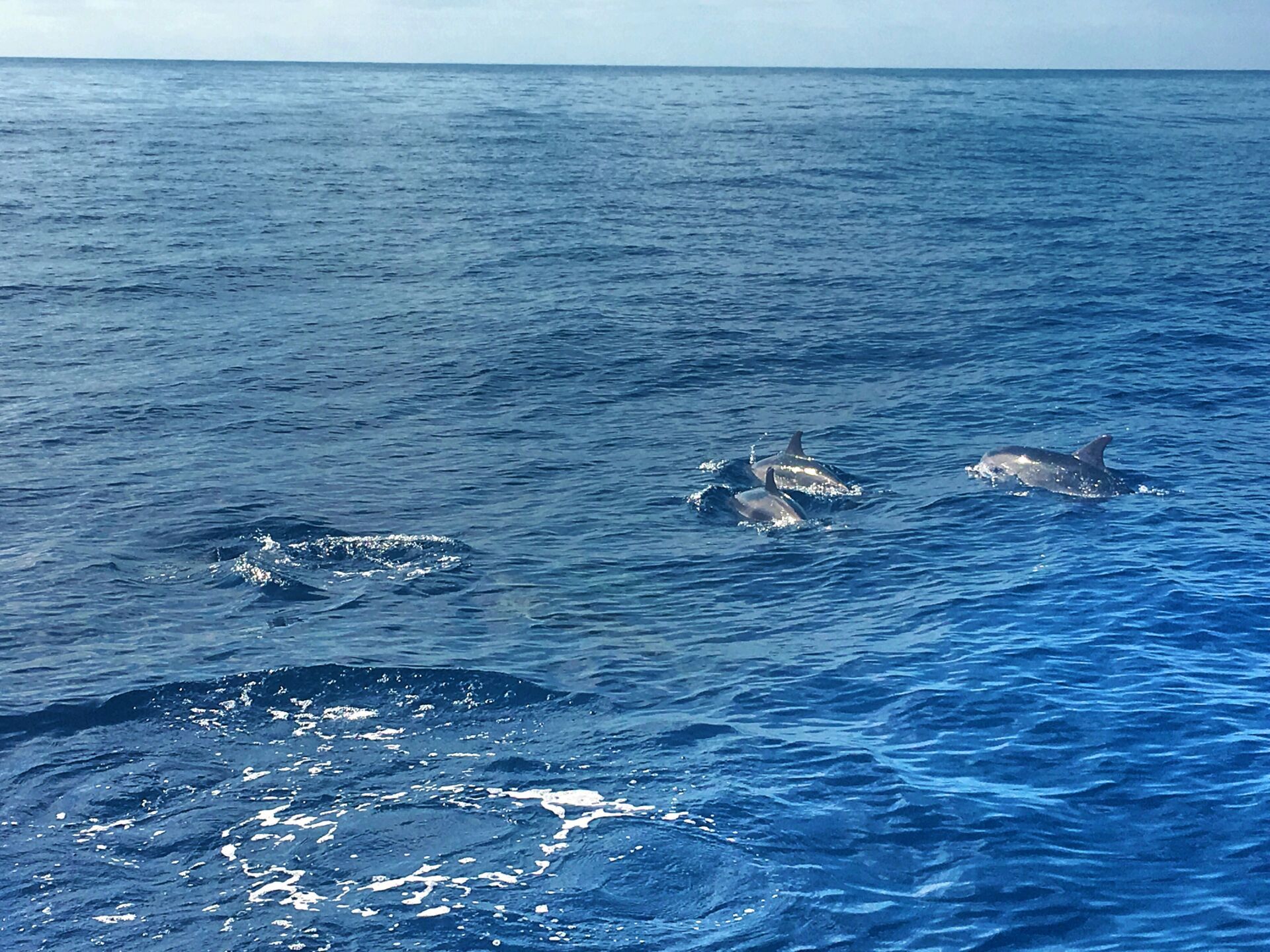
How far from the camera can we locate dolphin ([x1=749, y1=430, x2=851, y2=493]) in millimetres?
26219

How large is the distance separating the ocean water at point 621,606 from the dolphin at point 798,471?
66cm

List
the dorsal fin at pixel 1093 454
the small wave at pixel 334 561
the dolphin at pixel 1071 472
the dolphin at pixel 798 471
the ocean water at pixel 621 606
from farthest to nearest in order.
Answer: the dolphin at pixel 798 471
the dorsal fin at pixel 1093 454
the dolphin at pixel 1071 472
the small wave at pixel 334 561
the ocean water at pixel 621 606

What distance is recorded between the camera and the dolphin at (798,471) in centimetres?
2622

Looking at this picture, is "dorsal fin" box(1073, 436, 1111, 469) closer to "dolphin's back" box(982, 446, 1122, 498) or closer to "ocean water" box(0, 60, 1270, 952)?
"dolphin's back" box(982, 446, 1122, 498)

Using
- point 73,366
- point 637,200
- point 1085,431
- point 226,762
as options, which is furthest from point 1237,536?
point 637,200

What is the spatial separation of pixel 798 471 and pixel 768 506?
72.9 inches

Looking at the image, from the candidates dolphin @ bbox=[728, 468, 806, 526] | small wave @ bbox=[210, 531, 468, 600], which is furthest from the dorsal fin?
small wave @ bbox=[210, 531, 468, 600]

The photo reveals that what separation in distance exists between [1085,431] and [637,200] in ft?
141

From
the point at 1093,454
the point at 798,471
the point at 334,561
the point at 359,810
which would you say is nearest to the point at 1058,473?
the point at 1093,454

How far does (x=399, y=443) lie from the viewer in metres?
29.9

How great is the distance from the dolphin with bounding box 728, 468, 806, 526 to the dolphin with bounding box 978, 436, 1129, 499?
4879mm

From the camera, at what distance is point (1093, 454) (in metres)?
25.8

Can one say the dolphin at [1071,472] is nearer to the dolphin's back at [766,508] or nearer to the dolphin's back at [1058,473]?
the dolphin's back at [1058,473]

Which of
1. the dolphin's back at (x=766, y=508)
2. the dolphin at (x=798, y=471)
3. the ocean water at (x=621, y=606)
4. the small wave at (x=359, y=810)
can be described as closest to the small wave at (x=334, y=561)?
the ocean water at (x=621, y=606)
